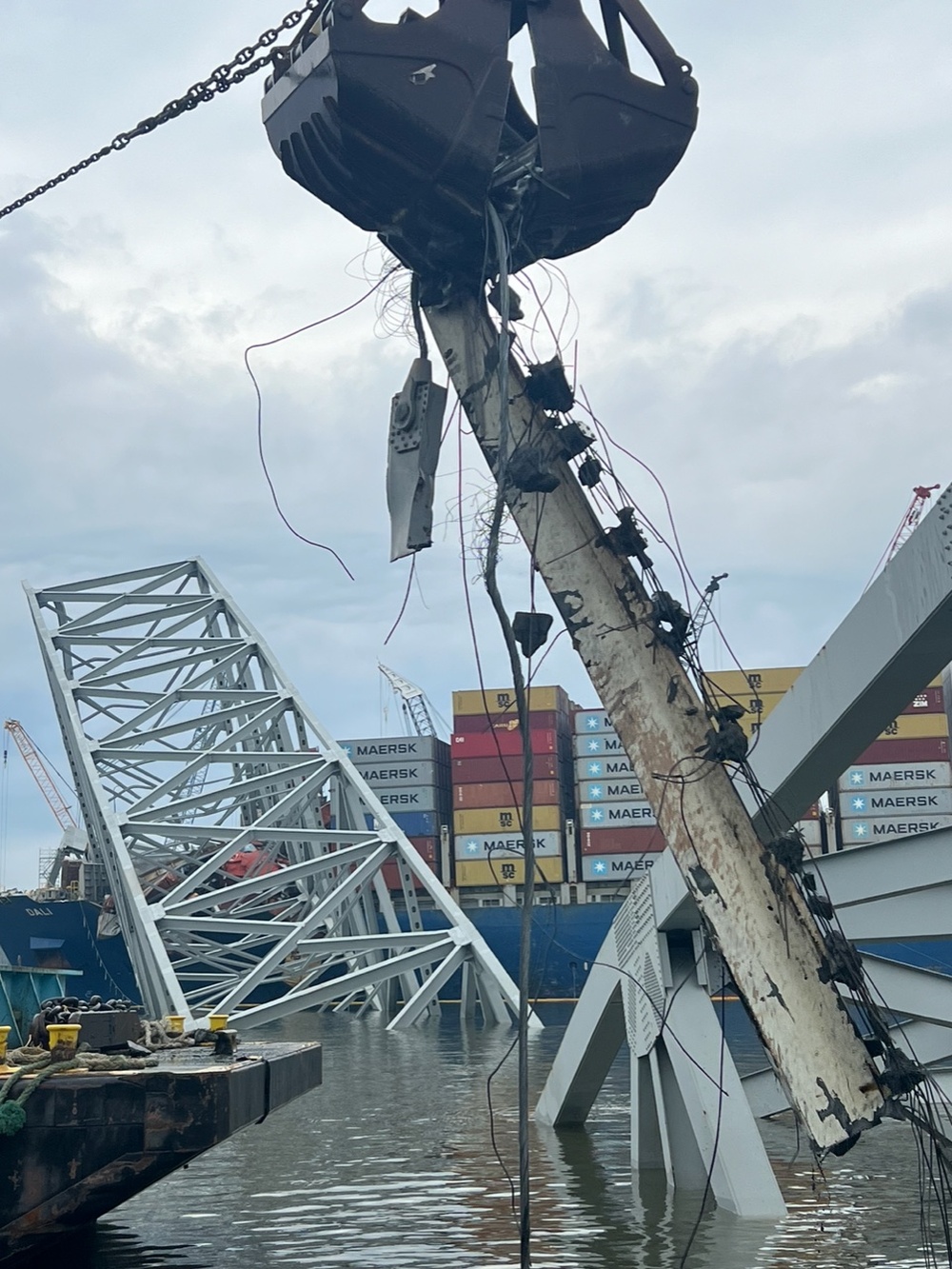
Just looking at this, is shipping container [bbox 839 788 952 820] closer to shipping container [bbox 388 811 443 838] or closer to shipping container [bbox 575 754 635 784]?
shipping container [bbox 575 754 635 784]

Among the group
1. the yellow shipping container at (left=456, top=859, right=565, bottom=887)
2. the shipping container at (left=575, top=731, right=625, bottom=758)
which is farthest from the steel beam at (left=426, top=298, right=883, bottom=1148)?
the shipping container at (left=575, top=731, right=625, bottom=758)

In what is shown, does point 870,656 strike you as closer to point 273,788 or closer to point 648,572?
point 648,572

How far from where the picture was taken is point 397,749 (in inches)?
2461

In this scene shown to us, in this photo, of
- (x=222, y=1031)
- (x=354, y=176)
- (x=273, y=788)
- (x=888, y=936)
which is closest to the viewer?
(x=354, y=176)

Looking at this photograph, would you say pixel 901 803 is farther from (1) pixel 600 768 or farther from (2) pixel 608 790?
(1) pixel 600 768

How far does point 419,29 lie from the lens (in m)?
7.43

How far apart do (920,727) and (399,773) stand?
22199mm

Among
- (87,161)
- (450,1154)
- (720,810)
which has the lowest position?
(450,1154)

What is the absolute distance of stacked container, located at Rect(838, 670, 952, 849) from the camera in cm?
5550

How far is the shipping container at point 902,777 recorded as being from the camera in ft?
182

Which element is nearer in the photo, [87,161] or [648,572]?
[648,572]

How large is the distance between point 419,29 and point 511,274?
1.54m

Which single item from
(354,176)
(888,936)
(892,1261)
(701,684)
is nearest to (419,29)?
(354,176)

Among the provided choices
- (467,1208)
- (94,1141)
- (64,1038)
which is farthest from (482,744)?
(94,1141)
